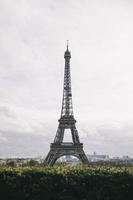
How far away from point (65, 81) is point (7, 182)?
62.8 meters

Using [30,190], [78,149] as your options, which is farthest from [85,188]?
[78,149]

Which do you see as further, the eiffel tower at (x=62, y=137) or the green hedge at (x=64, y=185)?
the eiffel tower at (x=62, y=137)

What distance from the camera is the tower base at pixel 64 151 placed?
101m

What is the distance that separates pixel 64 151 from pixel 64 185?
6111cm

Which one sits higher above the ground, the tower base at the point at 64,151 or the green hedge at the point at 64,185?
the tower base at the point at 64,151

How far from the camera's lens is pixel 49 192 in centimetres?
4034

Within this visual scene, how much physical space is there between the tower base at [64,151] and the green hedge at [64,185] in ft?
192

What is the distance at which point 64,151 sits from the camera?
10194cm

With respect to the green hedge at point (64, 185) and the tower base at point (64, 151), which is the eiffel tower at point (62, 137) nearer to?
the tower base at point (64, 151)

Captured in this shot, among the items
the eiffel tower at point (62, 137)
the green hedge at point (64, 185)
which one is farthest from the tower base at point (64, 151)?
the green hedge at point (64, 185)

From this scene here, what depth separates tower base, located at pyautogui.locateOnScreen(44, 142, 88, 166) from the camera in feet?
332

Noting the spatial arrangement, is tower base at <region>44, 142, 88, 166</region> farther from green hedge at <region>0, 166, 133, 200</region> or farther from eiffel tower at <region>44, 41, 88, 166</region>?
green hedge at <region>0, 166, 133, 200</region>

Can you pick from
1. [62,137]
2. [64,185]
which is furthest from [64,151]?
[64,185]

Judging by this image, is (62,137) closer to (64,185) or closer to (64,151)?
(64,151)
